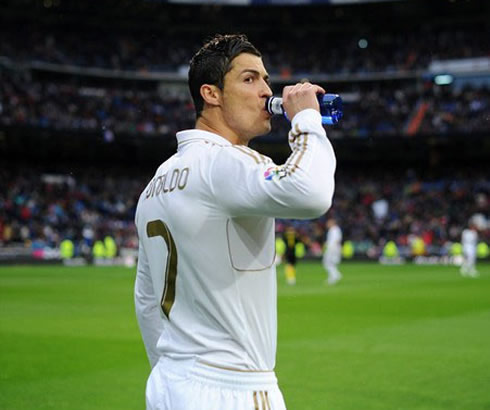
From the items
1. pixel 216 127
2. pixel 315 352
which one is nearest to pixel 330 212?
pixel 315 352

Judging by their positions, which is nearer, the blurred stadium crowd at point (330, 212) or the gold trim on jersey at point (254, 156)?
the gold trim on jersey at point (254, 156)

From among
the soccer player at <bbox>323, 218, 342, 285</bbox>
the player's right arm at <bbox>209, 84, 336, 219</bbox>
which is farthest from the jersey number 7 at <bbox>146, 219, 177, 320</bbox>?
the soccer player at <bbox>323, 218, 342, 285</bbox>

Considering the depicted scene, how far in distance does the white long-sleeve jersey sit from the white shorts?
42mm

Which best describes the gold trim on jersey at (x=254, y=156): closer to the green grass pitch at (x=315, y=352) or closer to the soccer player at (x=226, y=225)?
the soccer player at (x=226, y=225)

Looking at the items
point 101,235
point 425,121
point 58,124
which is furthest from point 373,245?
point 58,124

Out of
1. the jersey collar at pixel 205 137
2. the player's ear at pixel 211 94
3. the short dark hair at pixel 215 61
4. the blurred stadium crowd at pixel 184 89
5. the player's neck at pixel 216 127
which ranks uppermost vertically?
the blurred stadium crowd at pixel 184 89

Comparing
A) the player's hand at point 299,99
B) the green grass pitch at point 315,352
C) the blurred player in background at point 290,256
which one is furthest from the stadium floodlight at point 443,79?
the player's hand at point 299,99

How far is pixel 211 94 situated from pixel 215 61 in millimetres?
139

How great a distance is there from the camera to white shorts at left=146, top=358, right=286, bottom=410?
111 inches

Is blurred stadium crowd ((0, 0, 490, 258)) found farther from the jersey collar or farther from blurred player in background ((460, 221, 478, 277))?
the jersey collar

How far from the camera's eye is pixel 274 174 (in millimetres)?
2672

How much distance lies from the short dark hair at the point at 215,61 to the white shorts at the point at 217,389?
1121 millimetres

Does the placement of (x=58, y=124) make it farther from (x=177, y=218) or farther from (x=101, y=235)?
(x=177, y=218)

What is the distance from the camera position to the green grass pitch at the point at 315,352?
7.92 meters
